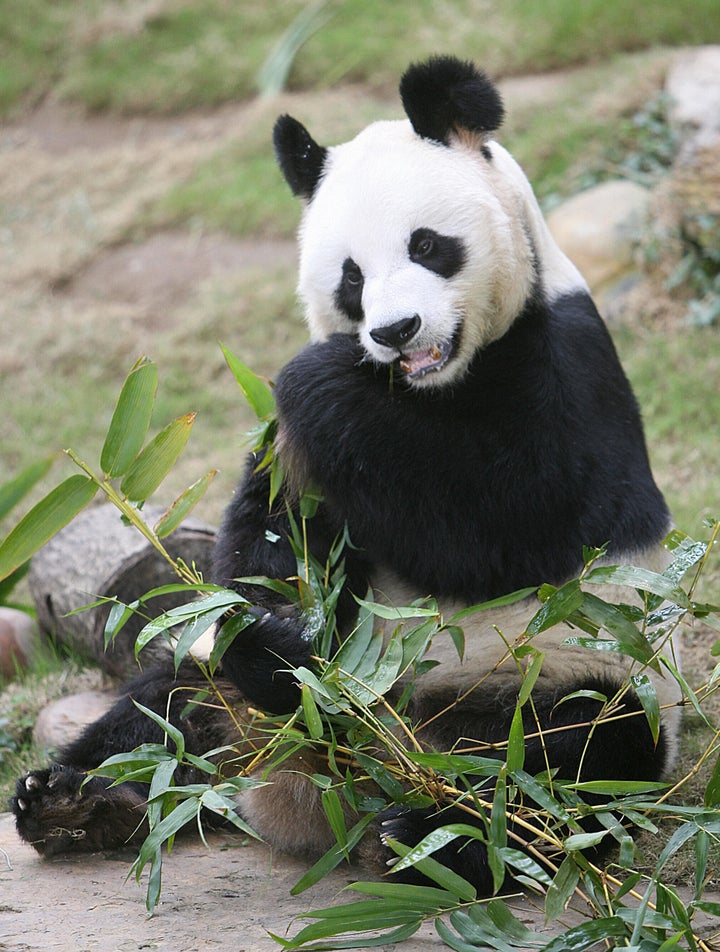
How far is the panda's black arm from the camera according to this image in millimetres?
2660

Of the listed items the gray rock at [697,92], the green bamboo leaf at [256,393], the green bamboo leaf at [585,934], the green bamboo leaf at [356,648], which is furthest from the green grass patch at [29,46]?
the green bamboo leaf at [585,934]

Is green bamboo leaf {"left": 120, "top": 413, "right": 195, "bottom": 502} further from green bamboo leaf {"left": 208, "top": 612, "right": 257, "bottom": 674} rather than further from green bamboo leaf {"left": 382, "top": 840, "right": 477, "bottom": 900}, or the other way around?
green bamboo leaf {"left": 382, "top": 840, "right": 477, "bottom": 900}

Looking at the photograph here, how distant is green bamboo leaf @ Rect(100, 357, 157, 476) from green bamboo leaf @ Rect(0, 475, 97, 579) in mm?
103

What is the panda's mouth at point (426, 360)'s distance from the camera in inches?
104

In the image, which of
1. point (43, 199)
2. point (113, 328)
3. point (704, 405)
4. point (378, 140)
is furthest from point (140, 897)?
point (43, 199)

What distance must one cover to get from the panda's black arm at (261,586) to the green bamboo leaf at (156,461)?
30 cm

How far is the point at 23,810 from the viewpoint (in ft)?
9.19

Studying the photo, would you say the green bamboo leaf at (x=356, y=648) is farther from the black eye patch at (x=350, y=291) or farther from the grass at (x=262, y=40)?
the grass at (x=262, y=40)

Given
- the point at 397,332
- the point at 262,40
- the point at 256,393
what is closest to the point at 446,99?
the point at 397,332

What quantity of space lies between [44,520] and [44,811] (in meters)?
0.83

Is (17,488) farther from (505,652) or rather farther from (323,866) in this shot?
(323,866)

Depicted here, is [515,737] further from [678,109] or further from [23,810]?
[678,109]

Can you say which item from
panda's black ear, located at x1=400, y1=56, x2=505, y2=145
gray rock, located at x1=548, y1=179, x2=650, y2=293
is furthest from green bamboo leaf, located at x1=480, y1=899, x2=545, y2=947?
gray rock, located at x1=548, y1=179, x2=650, y2=293

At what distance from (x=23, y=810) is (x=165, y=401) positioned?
4.10m
